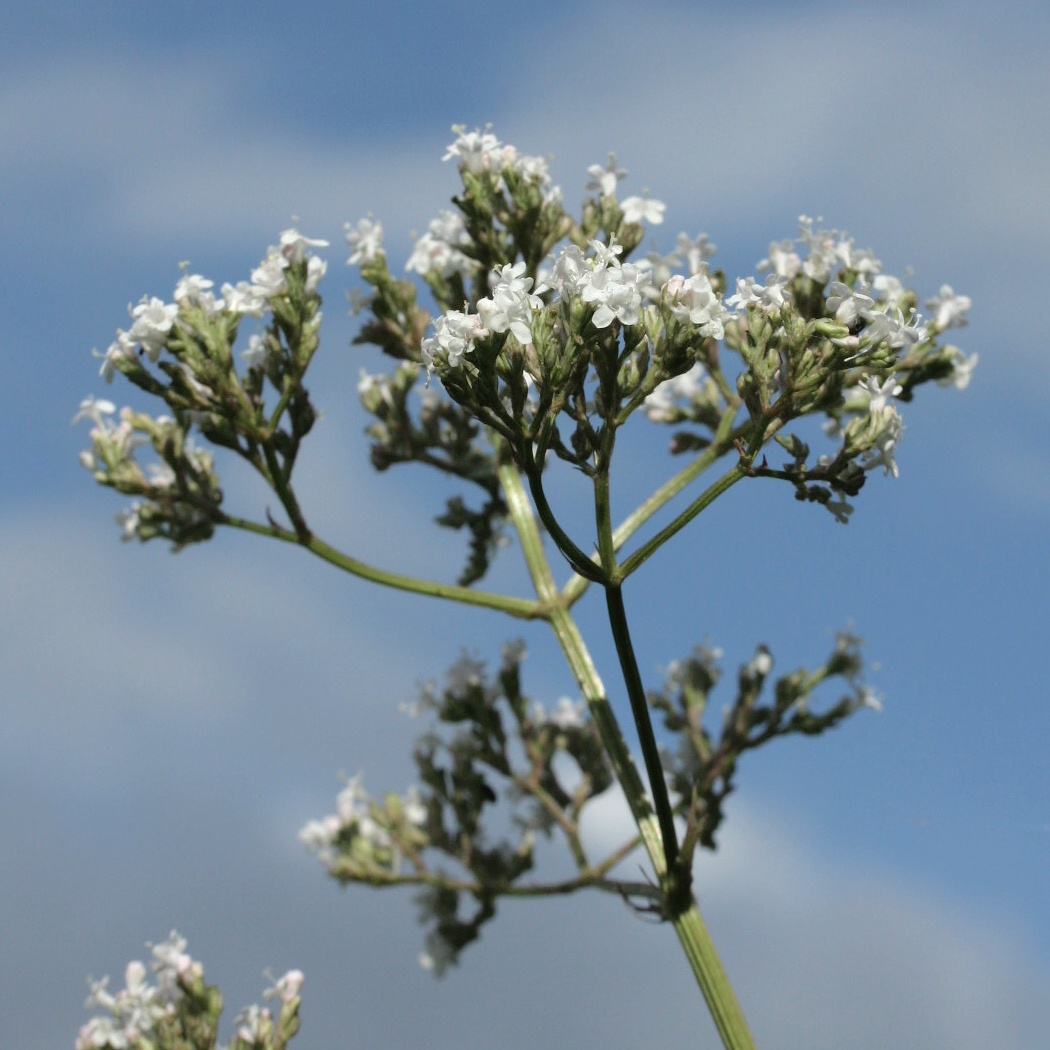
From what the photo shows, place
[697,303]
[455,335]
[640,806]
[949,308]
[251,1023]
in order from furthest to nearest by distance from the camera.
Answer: [949,308] → [251,1023] → [640,806] → [697,303] → [455,335]

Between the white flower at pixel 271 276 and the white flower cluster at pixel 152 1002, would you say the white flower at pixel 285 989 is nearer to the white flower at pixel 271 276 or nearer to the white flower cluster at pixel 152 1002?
the white flower cluster at pixel 152 1002

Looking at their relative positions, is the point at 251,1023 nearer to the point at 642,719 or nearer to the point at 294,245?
the point at 642,719

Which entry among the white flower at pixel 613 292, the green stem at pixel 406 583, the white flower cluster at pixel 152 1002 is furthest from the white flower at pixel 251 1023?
the white flower at pixel 613 292

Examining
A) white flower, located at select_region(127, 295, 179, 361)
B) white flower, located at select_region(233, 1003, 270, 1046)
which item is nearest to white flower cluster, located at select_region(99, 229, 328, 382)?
white flower, located at select_region(127, 295, 179, 361)

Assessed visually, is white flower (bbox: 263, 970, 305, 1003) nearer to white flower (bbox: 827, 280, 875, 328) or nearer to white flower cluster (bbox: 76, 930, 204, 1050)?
white flower cluster (bbox: 76, 930, 204, 1050)

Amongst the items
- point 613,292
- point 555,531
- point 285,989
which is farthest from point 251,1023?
point 613,292

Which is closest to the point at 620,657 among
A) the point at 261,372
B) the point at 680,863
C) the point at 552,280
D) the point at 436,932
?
the point at 680,863
